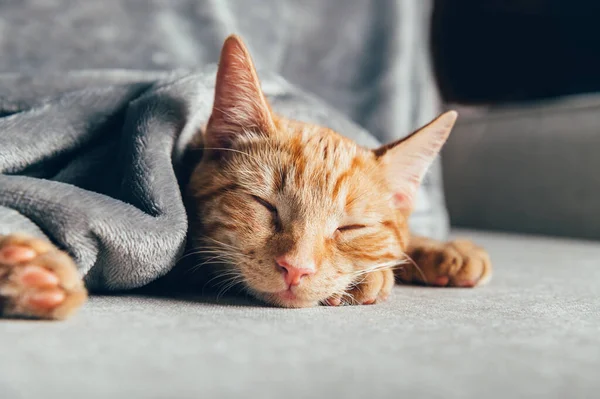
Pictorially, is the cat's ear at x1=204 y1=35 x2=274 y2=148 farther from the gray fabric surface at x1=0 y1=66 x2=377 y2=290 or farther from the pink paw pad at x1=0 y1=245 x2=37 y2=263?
the pink paw pad at x1=0 y1=245 x2=37 y2=263

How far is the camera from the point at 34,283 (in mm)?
733

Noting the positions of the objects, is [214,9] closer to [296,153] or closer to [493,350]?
[296,153]

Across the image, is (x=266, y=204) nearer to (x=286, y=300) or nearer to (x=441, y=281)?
(x=286, y=300)

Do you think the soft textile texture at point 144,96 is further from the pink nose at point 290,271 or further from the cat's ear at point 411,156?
the cat's ear at point 411,156

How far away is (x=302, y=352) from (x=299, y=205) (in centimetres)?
39

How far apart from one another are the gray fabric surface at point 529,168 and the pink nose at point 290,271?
1934 mm

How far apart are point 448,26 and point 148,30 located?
2100mm

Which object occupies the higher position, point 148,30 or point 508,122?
point 148,30

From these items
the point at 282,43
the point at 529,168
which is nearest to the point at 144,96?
the point at 282,43

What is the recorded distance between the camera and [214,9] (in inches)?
71.7

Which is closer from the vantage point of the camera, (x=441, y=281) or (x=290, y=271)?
(x=290, y=271)

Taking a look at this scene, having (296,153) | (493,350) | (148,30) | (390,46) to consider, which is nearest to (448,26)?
(390,46)

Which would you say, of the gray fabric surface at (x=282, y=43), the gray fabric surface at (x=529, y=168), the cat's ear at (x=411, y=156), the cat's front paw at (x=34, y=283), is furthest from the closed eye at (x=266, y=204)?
the gray fabric surface at (x=529, y=168)

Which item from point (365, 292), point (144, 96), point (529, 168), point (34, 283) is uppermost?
point (144, 96)
